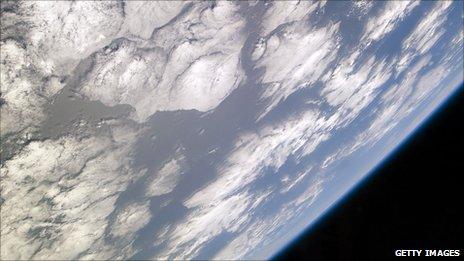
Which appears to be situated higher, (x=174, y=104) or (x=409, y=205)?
(x=174, y=104)

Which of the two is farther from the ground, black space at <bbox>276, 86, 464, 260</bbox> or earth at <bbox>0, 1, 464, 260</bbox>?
earth at <bbox>0, 1, 464, 260</bbox>

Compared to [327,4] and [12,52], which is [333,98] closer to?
[327,4]

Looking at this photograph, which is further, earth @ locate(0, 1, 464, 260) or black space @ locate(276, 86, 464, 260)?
earth @ locate(0, 1, 464, 260)

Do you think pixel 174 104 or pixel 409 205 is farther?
pixel 174 104
